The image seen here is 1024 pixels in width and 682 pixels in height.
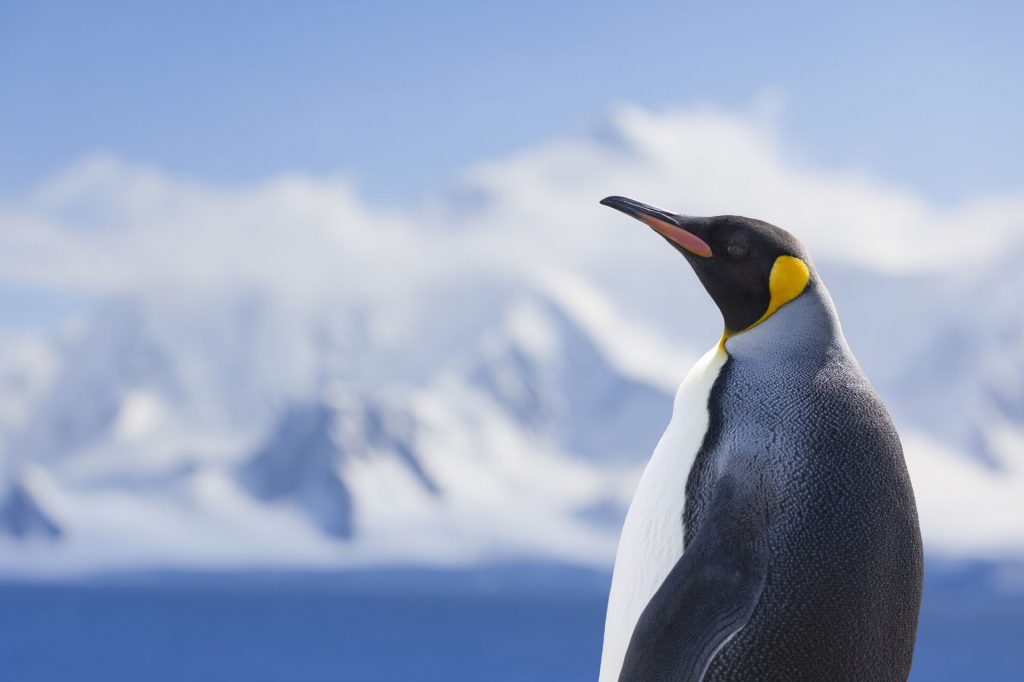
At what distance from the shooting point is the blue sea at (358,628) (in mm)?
76062

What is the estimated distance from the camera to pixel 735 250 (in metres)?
1.90

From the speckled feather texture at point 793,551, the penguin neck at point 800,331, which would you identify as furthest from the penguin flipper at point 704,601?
the penguin neck at point 800,331

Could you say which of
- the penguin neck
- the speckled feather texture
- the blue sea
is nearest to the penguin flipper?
the speckled feather texture

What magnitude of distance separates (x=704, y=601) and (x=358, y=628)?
101834 millimetres

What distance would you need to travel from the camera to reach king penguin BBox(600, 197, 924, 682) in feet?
5.48

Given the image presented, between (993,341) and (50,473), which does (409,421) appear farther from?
(993,341)

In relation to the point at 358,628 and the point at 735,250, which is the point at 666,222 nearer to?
the point at 735,250

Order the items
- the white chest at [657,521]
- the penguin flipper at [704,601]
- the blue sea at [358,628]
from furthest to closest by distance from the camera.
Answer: the blue sea at [358,628] < the white chest at [657,521] < the penguin flipper at [704,601]

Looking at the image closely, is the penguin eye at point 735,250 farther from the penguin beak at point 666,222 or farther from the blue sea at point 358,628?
the blue sea at point 358,628

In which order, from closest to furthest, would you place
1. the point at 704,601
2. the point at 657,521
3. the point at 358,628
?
1. the point at 704,601
2. the point at 657,521
3. the point at 358,628

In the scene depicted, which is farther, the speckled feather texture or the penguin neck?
the penguin neck

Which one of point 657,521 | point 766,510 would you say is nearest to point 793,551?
point 766,510

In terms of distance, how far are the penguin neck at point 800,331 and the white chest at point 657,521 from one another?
7 centimetres

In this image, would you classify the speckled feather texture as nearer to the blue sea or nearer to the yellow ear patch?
the yellow ear patch
